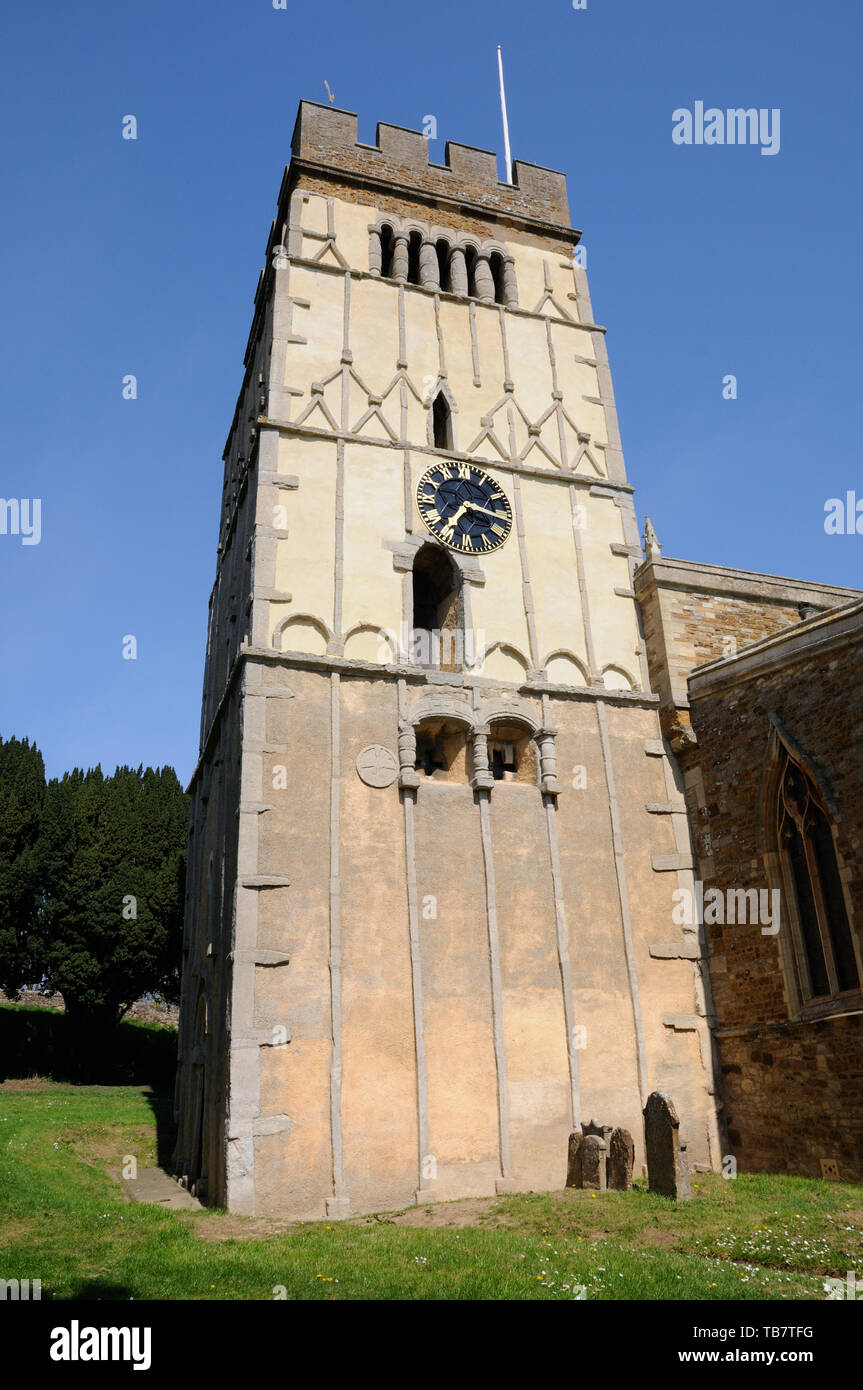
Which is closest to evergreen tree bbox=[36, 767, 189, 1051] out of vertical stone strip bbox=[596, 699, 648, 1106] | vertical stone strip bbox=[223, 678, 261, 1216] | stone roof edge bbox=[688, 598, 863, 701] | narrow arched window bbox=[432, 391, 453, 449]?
vertical stone strip bbox=[223, 678, 261, 1216]

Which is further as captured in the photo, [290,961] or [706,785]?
[706,785]

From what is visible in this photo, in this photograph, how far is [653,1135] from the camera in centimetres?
1342

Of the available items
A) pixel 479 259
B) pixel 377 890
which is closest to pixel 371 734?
pixel 377 890

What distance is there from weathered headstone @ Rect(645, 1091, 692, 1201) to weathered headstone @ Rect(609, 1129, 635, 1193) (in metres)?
0.43

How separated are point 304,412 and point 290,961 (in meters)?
11.1

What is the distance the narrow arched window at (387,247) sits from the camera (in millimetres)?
23031

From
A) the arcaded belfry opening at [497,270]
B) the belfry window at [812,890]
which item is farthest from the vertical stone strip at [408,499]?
the belfry window at [812,890]

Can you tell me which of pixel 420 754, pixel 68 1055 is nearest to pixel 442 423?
pixel 420 754

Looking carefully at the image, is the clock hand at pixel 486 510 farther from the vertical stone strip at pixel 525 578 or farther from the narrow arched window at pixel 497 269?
the narrow arched window at pixel 497 269

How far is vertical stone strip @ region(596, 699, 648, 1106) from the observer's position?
52.4ft

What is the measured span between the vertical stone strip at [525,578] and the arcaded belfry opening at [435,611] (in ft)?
4.63

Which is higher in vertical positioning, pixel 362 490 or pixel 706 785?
pixel 362 490

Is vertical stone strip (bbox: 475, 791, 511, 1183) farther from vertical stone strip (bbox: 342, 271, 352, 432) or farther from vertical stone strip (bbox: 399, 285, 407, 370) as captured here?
vertical stone strip (bbox: 399, 285, 407, 370)

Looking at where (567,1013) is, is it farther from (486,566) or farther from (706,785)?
(486,566)
